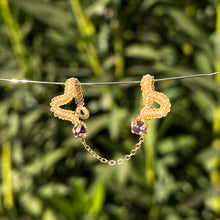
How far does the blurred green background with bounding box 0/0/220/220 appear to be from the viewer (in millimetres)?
1026

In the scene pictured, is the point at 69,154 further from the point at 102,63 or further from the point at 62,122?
the point at 102,63

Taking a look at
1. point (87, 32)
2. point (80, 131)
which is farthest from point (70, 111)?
point (87, 32)

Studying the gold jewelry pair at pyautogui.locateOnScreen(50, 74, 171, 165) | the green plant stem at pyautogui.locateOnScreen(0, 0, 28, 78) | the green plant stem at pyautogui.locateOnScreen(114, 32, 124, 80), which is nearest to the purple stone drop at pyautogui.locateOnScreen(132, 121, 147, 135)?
the gold jewelry pair at pyautogui.locateOnScreen(50, 74, 171, 165)

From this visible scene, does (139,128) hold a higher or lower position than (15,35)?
lower

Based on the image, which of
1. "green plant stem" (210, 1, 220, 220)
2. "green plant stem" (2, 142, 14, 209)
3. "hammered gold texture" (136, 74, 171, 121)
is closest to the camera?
"hammered gold texture" (136, 74, 171, 121)

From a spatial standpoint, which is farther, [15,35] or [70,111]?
[15,35]

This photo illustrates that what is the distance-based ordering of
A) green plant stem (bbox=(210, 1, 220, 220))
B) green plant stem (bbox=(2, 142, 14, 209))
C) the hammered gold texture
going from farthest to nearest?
green plant stem (bbox=(2, 142, 14, 209))
green plant stem (bbox=(210, 1, 220, 220))
the hammered gold texture

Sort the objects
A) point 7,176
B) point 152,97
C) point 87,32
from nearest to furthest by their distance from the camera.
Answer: point 152,97, point 87,32, point 7,176

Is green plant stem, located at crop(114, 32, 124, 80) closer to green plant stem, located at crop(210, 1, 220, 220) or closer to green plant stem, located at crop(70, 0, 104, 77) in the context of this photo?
green plant stem, located at crop(70, 0, 104, 77)

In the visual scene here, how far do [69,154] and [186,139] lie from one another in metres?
0.36

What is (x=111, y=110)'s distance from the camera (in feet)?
3.59

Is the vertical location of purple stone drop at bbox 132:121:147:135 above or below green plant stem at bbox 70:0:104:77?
below

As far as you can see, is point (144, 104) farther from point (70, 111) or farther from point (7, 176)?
point (7, 176)

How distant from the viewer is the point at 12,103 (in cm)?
124
